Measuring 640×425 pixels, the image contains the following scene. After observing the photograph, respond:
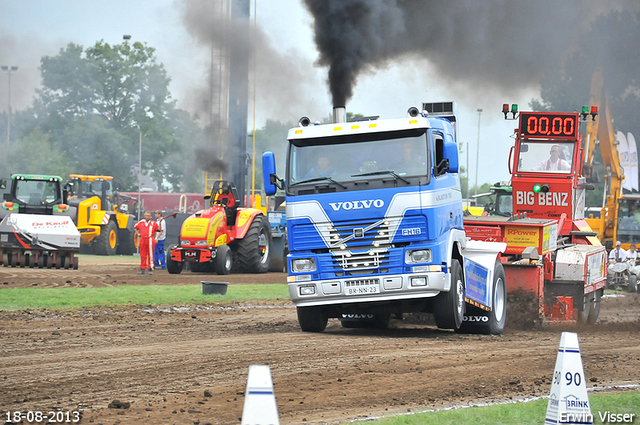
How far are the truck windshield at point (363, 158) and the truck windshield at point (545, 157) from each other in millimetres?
6794

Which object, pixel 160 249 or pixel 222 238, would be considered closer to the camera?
pixel 222 238

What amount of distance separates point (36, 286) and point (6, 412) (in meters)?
13.5

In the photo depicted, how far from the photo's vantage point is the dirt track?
→ 23.0 ft

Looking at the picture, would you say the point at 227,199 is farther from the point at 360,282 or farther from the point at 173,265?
the point at 360,282

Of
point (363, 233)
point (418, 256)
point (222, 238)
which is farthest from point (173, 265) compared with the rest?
point (418, 256)

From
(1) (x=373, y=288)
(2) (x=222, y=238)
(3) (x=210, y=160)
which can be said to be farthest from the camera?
(3) (x=210, y=160)

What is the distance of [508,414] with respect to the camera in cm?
674

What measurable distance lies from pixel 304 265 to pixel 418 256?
1578 millimetres

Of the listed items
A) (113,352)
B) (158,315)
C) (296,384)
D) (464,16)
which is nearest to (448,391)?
(296,384)

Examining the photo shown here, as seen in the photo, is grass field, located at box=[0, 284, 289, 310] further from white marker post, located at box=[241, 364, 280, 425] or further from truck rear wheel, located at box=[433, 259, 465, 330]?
white marker post, located at box=[241, 364, 280, 425]

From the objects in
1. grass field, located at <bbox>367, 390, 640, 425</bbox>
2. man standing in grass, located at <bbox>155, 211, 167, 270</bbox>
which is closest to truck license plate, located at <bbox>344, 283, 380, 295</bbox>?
grass field, located at <bbox>367, 390, 640, 425</bbox>

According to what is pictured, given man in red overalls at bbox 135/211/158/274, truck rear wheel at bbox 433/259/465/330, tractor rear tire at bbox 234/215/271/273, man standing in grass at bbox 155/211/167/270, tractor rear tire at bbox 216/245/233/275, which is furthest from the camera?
man standing in grass at bbox 155/211/167/270

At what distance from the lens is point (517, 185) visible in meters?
17.2

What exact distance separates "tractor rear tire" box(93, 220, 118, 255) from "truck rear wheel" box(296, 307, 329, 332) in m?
24.5
